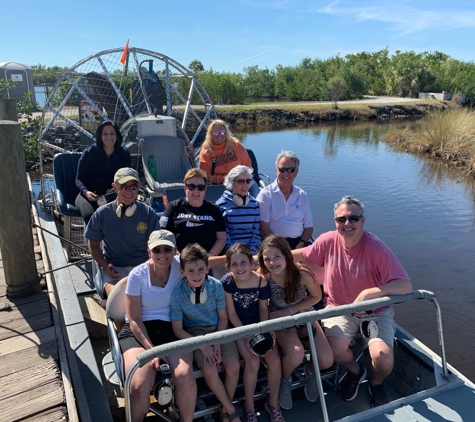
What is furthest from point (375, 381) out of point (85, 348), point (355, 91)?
point (355, 91)

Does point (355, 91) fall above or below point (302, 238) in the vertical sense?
above

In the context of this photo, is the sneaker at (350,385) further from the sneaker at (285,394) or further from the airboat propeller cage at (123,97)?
the airboat propeller cage at (123,97)

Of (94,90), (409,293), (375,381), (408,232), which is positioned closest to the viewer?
(409,293)

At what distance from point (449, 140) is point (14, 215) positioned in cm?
1800

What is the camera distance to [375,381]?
2.93 meters

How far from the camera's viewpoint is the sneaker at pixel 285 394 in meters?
2.76

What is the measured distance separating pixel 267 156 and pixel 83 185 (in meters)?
13.9

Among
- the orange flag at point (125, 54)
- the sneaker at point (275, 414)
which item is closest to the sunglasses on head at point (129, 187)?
the sneaker at point (275, 414)

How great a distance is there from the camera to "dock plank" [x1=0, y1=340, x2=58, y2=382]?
9.06 ft

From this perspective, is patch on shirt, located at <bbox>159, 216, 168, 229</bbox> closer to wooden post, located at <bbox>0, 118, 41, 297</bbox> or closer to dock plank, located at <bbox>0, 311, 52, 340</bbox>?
wooden post, located at <bbox>0, 118, 41, 297</bbox>

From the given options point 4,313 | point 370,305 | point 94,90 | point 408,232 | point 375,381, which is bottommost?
point 408,232

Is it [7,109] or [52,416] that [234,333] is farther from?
[7,109]

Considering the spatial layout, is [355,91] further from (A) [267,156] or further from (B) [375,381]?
(B) [375,381]

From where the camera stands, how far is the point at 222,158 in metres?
5.08
